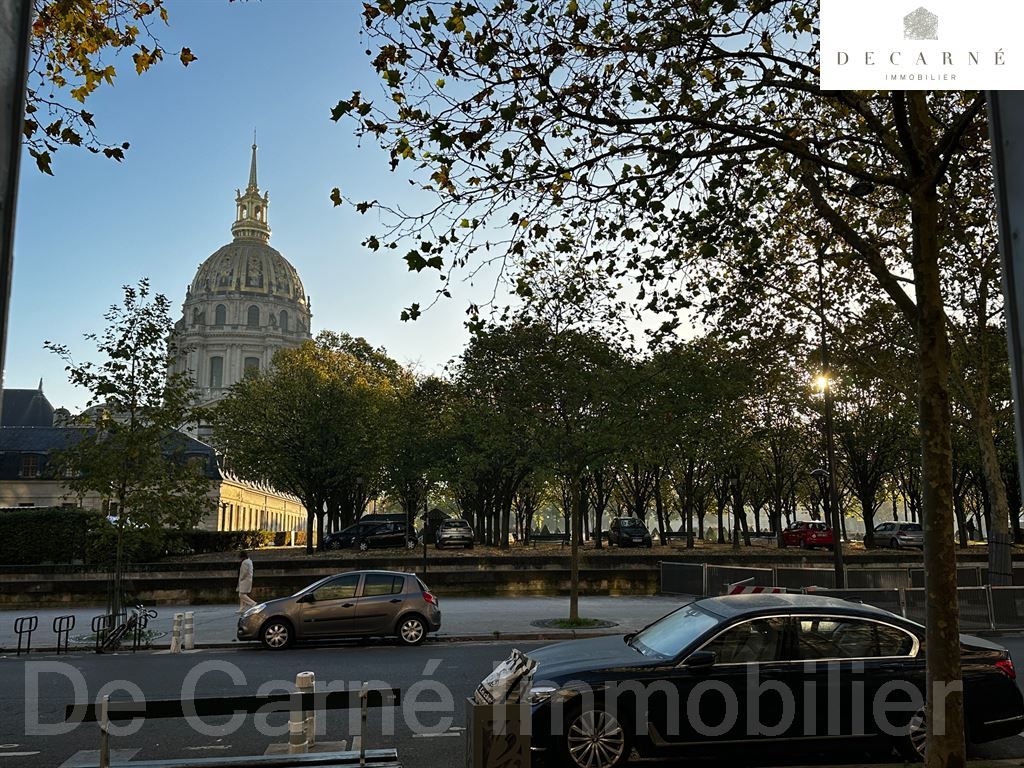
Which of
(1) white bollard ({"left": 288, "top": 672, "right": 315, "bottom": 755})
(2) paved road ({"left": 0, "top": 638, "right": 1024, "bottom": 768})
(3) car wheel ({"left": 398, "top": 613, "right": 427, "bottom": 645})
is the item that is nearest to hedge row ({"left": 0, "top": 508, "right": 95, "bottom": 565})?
(2) paved road ({"left": 0, "top": 638, "right": 1024, "bottom": 768})

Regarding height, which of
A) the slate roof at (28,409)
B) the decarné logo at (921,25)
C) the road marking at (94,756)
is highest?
the slate roof at (28,409)

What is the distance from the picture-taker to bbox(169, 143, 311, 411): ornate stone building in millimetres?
148625

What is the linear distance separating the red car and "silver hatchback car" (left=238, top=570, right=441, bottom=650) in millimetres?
29702

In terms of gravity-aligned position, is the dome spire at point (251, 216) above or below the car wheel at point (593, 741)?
above

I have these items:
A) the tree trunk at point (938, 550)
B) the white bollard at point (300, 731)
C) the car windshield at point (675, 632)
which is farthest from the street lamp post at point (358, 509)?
the tree trunk at point (938, 550)

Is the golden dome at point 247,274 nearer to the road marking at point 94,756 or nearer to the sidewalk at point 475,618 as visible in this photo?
the sidewalk at point 475,618

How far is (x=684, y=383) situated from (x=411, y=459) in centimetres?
1924

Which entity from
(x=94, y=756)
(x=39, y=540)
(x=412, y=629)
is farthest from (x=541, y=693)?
(x=39, y=540)

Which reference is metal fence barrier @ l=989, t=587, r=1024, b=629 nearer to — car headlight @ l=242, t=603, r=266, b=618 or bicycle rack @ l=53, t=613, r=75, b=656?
car headlight @ l=242, t=603, r=266, b=618

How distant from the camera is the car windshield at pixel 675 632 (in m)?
7.88

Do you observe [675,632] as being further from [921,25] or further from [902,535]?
[902,535]

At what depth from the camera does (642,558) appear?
31.8m

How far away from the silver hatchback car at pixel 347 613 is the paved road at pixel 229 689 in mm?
372

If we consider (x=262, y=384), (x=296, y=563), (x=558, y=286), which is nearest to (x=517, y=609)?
(x=558, y=286)
